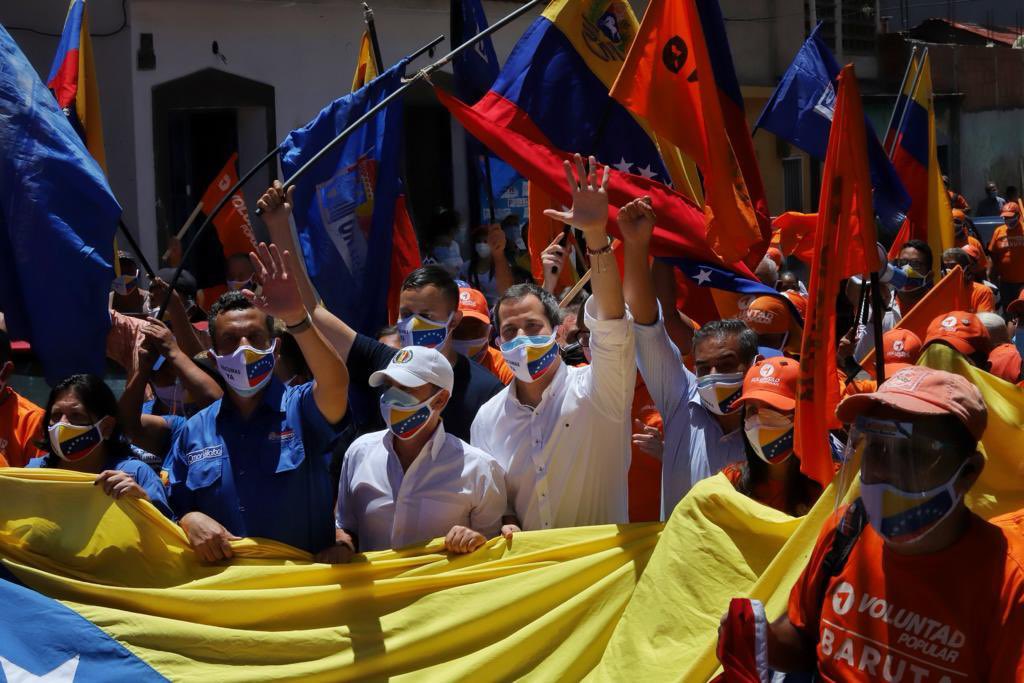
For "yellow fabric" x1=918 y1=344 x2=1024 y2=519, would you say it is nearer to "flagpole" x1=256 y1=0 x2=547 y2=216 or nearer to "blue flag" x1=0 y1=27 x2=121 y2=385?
"flagpole" x1=256 y1=0 x2=547 y2=216

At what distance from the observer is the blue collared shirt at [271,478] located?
14.0 ft

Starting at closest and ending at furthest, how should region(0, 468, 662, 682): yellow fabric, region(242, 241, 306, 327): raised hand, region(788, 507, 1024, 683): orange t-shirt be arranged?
1. region(788, 507, 1024, 683): orange t-shirt
2. region(0, 468, 662, 682): yellow fabric
3. region(242, 241, 306, 327): raised hand

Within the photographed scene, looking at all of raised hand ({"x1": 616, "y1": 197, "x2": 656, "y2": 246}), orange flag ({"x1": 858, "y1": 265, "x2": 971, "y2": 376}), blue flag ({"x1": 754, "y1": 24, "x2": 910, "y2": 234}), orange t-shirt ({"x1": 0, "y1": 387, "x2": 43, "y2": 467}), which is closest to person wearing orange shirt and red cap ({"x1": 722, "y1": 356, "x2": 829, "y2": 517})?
raised hand ({"x1": 616, "y1": 197, "x2": 656, "y2": 246})

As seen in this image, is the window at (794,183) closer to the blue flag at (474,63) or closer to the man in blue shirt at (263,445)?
the blue flag at (474,63)

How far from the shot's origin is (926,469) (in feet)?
8.93

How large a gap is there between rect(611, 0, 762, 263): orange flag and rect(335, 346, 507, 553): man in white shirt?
207 centimetres

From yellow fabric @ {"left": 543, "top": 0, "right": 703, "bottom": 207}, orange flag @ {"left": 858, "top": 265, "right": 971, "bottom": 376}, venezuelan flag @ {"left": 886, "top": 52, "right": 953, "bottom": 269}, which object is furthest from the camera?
venezuelan flag @ {"left": 886, "top": 52, "right": 953, "bottom": 269}

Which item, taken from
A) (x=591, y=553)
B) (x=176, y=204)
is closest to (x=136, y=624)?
(x=591, y=553)

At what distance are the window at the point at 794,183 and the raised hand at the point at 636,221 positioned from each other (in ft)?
70.3

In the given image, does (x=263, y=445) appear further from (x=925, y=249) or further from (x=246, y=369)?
(x=925, y=249)

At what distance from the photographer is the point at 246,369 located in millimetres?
4379

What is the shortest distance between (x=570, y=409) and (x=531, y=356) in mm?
222

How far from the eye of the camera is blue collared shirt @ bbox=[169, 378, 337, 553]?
4254 mm

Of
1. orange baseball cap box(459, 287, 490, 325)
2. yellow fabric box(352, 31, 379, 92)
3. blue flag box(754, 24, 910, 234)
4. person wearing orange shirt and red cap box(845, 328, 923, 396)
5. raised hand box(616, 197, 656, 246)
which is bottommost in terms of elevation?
person wearing orange shirt and red cap box(845, 328, 923, 396)
